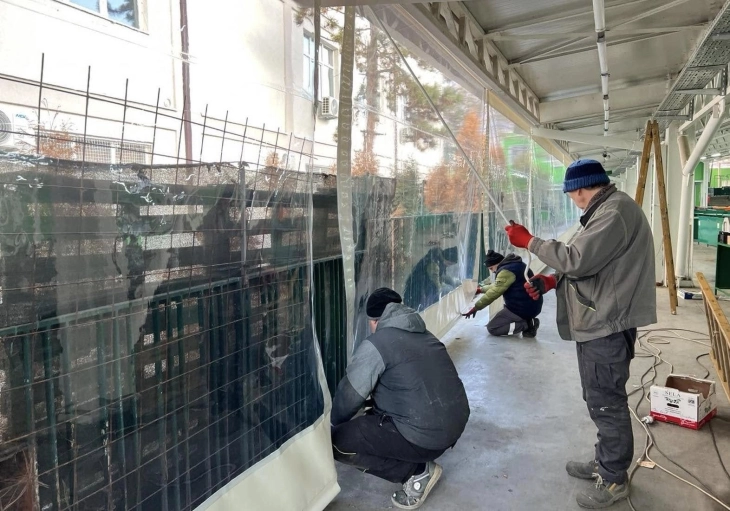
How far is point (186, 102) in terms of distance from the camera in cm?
168

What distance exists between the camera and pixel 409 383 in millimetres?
2318

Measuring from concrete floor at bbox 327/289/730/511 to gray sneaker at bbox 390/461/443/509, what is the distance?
0.05 meters

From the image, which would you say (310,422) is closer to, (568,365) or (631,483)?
(631,483)

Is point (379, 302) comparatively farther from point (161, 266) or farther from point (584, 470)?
point (584, 470)

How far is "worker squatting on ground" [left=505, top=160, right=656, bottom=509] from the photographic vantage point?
231cm

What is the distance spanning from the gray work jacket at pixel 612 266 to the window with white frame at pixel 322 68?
1294 mm

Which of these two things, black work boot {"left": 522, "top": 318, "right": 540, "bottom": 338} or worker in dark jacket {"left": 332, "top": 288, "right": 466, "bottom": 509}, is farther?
black work boot {"left": 522, "top": 318, "right": 540, "bottom": 338}

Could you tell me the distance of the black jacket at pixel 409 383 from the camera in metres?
2.32

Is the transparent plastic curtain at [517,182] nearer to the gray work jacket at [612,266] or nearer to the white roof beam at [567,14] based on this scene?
the white roof beam at [567,14]

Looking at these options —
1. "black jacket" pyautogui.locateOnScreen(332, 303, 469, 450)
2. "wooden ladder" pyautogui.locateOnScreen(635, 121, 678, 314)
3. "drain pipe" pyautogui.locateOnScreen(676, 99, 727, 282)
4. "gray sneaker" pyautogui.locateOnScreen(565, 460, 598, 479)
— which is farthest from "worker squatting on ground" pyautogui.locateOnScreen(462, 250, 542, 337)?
"drain pipe" pyautogui.locateOnScreen(676, 99, 727, 282)

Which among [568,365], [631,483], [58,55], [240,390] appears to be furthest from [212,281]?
[568,365]

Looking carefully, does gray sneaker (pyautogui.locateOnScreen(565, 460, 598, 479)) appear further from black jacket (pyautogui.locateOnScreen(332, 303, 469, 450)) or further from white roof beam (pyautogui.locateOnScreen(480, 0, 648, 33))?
white roof beam (pyautogui.locateOnScreen(480, 0, 648, 33))

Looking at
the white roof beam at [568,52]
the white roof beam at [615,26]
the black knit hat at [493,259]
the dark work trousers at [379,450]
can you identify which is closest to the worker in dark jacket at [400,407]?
the dark work trousers at [379,450]

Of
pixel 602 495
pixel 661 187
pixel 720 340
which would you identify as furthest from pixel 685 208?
pixel 602 495
